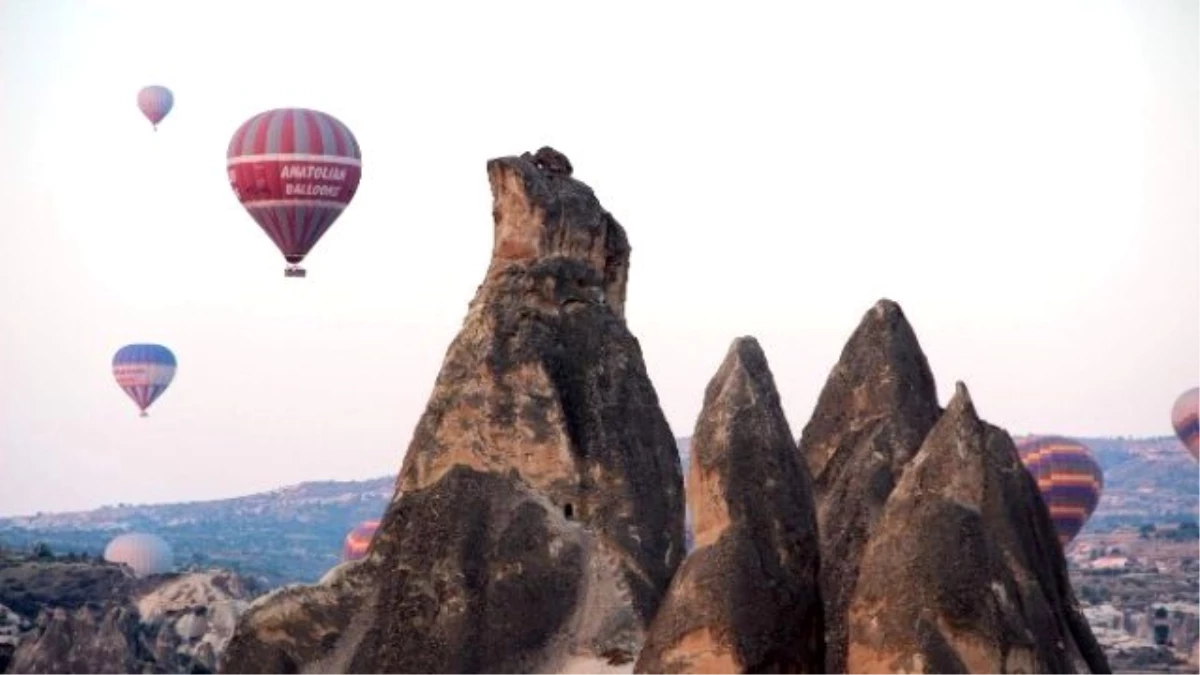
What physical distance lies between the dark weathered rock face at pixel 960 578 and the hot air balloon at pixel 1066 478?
87710mm

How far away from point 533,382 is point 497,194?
2.02m

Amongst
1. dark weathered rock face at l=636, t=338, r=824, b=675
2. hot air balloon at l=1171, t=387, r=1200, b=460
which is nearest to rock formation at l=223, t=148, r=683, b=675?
dark weathered rock face at l=636, t=338, r=824, b=675

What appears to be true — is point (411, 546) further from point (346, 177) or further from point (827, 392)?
point (346, 177)

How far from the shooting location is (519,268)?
73.0 feet

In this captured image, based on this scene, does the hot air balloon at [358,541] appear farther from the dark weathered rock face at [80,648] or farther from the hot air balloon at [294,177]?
the hot air balloon at [294,177]

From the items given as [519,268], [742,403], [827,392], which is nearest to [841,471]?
[827,392]

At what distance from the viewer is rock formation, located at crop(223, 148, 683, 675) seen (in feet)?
67.2

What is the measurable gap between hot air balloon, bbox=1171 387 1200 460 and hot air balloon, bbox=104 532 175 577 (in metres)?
63.3

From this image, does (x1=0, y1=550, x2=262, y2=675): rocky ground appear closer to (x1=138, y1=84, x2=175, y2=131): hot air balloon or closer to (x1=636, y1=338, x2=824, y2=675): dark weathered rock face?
(x1=138, y1=84, x2=175, y2=131): hot air balloon

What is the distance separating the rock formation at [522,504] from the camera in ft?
67.2

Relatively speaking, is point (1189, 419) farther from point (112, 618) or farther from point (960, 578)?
point (960, 578)

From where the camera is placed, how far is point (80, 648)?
85.2m

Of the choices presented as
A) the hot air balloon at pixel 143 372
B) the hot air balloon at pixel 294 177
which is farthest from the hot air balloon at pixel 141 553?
the hot air balloon at pixel 294 177

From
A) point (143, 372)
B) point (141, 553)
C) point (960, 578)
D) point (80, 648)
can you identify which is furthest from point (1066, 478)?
point (960, 578)
